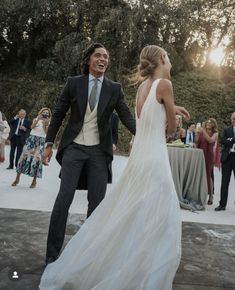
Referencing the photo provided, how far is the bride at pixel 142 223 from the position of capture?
2.50 m

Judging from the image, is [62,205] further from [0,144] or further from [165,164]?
[0,144]

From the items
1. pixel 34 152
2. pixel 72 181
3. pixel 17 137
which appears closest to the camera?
pixel 72 181

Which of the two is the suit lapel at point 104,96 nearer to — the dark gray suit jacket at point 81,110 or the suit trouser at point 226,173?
the dark gray suit jacket at point 81,110

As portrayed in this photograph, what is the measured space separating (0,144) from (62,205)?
467cm

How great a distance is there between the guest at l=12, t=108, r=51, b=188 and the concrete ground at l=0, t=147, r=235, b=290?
0.91 m

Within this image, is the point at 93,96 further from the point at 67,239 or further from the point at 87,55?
the point at 67,239

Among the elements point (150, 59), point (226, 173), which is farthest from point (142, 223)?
point (226, 173)

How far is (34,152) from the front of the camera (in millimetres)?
7875

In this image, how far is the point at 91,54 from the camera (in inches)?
130

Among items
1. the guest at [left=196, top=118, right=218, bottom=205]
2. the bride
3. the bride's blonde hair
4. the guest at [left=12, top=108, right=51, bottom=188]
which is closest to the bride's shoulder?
the bride

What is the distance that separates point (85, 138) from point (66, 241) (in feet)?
4.11

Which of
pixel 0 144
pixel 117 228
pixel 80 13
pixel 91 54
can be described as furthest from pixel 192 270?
pixel 80 13

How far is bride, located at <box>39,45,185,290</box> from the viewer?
2.50 meters

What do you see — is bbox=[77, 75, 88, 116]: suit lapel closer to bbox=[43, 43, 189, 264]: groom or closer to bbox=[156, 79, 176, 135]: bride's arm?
bbox=[43, 43, 189, 264]: groom
